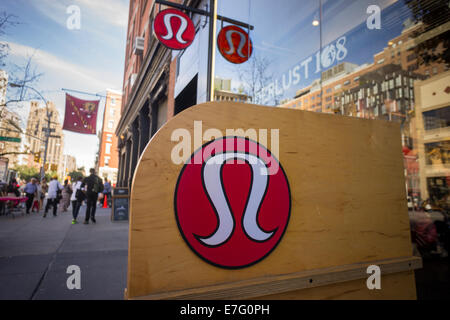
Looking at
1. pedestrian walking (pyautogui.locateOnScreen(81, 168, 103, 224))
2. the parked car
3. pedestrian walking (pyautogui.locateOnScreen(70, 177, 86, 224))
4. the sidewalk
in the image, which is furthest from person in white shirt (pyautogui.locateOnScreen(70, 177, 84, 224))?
the parked car

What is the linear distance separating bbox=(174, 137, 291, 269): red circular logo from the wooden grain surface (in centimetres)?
5

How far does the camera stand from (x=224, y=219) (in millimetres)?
1265

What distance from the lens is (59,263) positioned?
3908 millimetres

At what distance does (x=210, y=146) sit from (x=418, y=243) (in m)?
5.37

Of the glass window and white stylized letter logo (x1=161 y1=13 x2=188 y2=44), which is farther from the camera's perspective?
white stylized letter logo (x1=161 y1=13 x2=188 y2=44)

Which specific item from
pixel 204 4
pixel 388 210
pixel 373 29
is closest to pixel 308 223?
pixel 388 210

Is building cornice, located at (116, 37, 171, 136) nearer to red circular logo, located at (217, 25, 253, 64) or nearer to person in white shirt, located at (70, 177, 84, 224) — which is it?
red circular logo, located at (217, 25, 253, 64)

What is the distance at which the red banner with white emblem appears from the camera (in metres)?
13.3

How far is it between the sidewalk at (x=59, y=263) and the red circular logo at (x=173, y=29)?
491 cm

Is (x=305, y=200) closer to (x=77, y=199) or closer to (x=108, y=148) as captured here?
(x=77, y=199)

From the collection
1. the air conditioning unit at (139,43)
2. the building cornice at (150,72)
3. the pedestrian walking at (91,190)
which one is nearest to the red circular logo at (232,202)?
the pedestrian walking at (91,190)

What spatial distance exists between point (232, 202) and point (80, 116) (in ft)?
49.3

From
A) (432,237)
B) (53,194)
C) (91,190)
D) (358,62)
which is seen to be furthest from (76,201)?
(432,237)

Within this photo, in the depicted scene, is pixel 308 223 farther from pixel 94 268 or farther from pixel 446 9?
pixel 446 9
